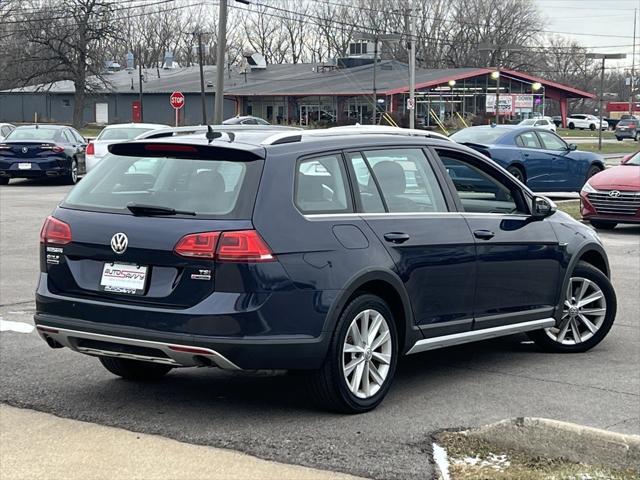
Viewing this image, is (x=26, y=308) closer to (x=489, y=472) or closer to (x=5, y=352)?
(x=5, y=352)

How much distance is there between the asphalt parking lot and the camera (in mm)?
5406

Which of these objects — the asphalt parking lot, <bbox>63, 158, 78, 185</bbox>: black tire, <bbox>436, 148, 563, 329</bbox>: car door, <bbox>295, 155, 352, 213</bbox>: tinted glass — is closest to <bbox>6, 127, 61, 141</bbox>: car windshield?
<bbox>63, 158, 78, 185</bbox>: black tire

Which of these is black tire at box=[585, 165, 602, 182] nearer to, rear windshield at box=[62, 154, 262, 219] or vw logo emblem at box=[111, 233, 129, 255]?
rear windshield at box=[62, 154, 262, 219]

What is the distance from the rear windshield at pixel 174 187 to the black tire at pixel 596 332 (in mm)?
3216

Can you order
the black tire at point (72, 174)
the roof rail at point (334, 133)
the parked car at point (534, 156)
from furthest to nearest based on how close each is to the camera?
1. the black tire at point (72, 174)
2. the parked car at point (534, 156)
3. the roof rail at point (334, 133)

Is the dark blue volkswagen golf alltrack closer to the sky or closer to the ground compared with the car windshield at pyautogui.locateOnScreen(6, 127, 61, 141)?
closer to the sky

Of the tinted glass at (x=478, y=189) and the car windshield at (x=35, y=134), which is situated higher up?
the tinted glass at (x=478, y=189)

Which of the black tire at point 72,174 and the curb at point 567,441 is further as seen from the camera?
the black tire at point 72,174

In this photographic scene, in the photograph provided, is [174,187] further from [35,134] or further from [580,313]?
[35,134]

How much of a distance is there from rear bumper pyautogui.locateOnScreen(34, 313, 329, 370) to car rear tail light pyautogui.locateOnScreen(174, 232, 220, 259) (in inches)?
17.0

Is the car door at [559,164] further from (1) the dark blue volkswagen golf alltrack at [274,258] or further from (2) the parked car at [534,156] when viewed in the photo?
(1) the dark blue volkswagen golf alltrack at [274,258]

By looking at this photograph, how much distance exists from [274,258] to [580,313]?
3397 mm

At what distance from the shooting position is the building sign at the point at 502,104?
69688 mm

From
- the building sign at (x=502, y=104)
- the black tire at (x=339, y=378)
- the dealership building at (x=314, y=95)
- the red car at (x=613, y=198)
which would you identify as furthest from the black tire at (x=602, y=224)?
the building sign at (x=502, y=104)
